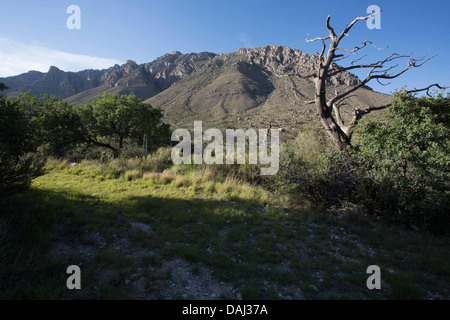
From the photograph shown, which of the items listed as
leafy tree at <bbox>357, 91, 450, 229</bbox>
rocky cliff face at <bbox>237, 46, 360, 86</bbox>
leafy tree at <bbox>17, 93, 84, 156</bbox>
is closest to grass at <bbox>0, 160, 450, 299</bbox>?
leafy tree at <bbox>357, 91, 450, 229</bbox>

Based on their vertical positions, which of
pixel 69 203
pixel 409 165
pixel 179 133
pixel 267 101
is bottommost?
pixel 69 203

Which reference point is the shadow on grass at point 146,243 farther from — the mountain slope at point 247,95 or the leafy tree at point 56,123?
the mountain slope at point 247,95

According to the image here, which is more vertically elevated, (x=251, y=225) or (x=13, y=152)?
(x=13, y=152)

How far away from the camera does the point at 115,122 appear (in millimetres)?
12781

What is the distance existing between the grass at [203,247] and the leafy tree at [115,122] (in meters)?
7.78

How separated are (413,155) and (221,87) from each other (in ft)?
249

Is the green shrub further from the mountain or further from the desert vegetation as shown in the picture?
the mountain

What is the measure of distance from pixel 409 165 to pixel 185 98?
7334 centimetres

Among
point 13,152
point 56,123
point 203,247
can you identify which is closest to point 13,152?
point 13,152

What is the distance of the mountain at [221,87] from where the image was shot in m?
48.4

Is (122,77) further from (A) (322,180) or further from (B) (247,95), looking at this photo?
(A) (322,180)

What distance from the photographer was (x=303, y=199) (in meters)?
5.33
